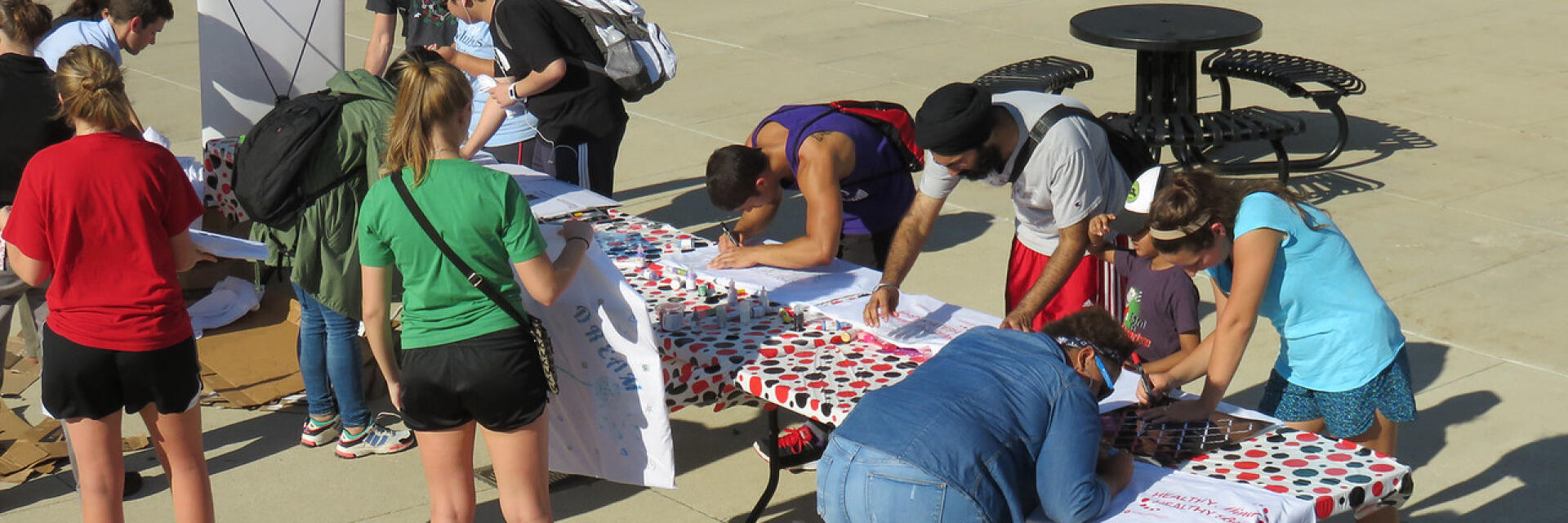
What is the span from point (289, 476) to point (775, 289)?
176cm

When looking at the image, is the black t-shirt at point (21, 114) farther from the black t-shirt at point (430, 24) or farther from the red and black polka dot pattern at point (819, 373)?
the red and black polka dot pattern at point (819, 373)

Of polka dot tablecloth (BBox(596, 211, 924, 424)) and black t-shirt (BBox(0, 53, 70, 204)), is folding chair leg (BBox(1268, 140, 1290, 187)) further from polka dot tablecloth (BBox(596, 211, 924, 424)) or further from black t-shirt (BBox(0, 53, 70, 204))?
black t-shirt (BBox(0, 53, 70, 204))

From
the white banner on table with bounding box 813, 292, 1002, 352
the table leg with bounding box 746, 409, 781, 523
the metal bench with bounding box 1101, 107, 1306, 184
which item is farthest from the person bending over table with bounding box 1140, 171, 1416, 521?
the metal bench with bounding box 1101, 107, 1306, 184

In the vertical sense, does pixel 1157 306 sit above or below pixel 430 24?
below

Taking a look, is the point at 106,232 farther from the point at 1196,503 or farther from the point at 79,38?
the point at 1196,503

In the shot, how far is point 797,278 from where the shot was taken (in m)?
5.03

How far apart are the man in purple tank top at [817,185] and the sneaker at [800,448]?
56cm

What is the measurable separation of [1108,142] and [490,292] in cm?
197

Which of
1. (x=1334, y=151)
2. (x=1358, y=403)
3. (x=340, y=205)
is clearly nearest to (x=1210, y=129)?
(x=1334, y=151)

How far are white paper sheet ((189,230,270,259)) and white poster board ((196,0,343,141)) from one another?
8.20ft

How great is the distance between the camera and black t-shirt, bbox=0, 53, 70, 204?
5.00m

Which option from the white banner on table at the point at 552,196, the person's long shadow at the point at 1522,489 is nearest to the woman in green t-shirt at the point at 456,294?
the white banner on table at the point at 552,196

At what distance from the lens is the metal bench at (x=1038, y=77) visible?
8.59 m

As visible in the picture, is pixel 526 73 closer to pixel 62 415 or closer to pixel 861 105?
pixel 861 105
